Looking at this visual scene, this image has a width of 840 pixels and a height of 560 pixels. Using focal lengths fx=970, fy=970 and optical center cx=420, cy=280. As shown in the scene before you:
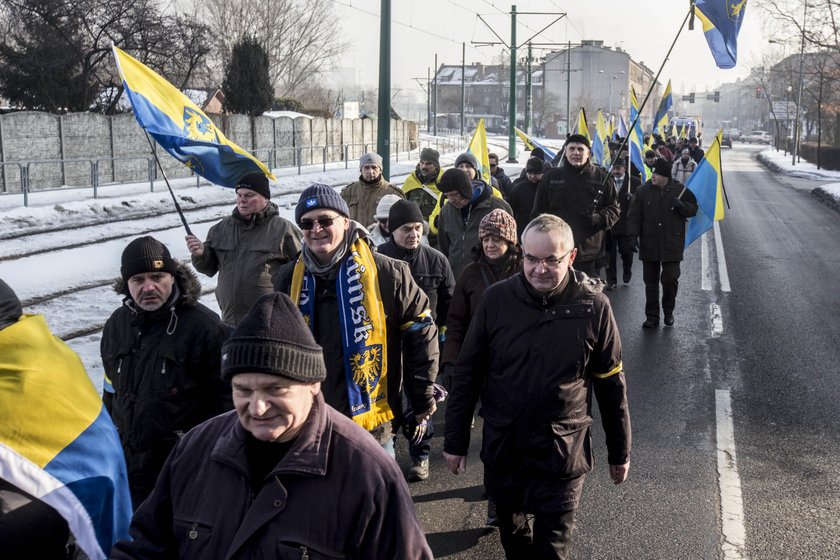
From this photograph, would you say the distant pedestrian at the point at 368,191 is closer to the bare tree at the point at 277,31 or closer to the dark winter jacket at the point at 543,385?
the dark winter jacket at the point at 543,385

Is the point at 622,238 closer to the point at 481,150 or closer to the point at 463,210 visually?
the point at 481,150

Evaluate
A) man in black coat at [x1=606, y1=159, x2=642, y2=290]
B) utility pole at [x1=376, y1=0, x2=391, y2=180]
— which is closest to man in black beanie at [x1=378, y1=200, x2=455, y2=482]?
man in black coat at [x1=606, y1=159, x2=642, y2=290]

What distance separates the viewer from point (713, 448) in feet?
21.1

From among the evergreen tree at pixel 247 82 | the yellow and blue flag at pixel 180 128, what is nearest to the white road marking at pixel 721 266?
the yellow and blue flag at pixel 180 128

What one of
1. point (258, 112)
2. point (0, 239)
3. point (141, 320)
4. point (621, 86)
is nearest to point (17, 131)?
point (0, 239)

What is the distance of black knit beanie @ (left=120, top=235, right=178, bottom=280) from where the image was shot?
3.91 metres

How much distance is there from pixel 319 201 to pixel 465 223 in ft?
11.2

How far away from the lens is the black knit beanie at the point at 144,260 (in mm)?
3908

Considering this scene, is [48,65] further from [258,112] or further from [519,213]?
[519,213]

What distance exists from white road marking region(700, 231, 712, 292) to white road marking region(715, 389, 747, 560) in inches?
239

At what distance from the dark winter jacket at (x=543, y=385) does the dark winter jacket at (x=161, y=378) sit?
3.43ft

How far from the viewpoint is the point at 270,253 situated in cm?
596

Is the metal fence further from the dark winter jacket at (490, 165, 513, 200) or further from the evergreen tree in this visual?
the dark winter jacket at (490, 165, 513, 200)

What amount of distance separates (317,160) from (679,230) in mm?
27622
